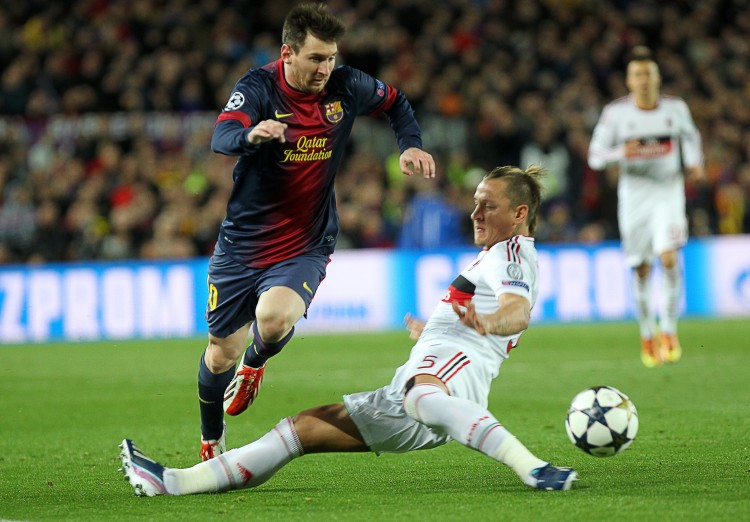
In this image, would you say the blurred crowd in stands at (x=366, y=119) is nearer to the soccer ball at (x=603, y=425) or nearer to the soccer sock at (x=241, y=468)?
the soccer ball at (x=603, y=425)

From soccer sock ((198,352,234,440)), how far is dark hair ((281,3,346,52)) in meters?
1.69

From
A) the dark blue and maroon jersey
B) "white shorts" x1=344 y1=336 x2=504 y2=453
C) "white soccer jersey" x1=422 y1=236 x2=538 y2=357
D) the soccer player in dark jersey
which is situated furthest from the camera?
the dark blue and maroon jersey

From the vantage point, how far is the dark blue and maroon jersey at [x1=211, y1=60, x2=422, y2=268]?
6.08 m

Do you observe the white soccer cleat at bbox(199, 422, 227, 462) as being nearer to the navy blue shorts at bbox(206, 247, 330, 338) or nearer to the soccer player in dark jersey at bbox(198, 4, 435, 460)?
the soccer player in dark jersey at bbox(198, 4, 435, 460)

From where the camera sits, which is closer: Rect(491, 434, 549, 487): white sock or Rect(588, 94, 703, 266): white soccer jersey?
Rect(491, 434, 549, 487): white sock

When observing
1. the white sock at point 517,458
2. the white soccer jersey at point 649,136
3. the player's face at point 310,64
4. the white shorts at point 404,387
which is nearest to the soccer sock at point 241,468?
the white shorts at point 404,387

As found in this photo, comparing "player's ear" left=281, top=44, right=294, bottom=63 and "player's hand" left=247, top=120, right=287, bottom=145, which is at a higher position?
"player's ear" left=281, top=44, right=294, bottom=63

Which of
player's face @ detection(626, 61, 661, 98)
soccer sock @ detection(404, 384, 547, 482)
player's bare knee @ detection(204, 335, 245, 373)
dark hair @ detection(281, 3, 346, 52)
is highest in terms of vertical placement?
player's face @ detection(626, 61, 661, 98)

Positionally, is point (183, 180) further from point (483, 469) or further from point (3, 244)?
point (483, 469)

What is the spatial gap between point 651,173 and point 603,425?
6.47 meters

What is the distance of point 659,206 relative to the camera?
36.0 ft

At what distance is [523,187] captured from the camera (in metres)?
4.99

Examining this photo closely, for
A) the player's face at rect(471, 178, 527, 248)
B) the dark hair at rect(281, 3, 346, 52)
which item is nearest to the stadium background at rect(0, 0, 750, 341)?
the dark hair at rect(281, 3, 346, 52)

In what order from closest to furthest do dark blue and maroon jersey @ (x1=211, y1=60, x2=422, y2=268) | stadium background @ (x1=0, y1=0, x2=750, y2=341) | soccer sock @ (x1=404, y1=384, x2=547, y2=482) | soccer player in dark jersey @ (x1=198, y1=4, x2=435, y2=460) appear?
soccer sock @ (x1=404, y1=384, x2=547, y2=482)
soccer player in dark jersey @ (x1=198, y1=4, x2=435, y2=460)
dark blue and maroon jersey @ (x1=211, y1=60, x2=422, y2=268)
stadium background @ (x1=0, y1=0, x2=750, y2=341)
